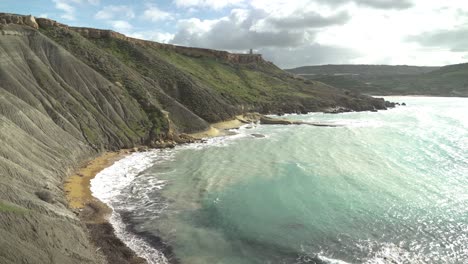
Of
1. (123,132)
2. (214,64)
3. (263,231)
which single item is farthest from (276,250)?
(214,64)

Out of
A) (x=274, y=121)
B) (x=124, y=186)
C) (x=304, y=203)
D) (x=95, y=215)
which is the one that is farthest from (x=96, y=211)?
(x=274, y=121)

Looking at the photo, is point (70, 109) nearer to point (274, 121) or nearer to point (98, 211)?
point (98, 211)

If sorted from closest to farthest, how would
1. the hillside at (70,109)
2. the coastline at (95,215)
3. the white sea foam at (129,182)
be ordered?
the hillside at (70,109)
the coastline at (95,215)
the white sea foam at (129,182)

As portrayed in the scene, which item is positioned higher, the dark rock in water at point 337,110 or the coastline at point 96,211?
the coastline at point 96,211

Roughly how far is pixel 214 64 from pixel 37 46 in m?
70.8

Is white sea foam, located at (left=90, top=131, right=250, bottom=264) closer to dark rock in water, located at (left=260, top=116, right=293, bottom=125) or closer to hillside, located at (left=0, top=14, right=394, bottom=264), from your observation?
hillside, located at (left=0, top=14, right=394, bottom=264)

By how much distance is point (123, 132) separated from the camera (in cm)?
5262

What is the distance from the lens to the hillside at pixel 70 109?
69.1 feet

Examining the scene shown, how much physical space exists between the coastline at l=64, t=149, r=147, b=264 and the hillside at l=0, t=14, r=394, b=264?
730mm

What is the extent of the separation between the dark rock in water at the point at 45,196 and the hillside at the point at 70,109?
6cm

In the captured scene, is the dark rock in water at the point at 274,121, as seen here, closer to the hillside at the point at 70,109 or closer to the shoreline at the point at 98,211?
the hillside at the point at 70,109

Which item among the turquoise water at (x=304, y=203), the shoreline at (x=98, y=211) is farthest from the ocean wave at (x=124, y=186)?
the turquoise water at (x=304, y=203)

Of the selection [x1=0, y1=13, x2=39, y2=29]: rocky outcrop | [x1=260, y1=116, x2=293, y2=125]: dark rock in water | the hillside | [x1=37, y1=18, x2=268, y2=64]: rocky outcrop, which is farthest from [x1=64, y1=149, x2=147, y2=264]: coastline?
[x1=37, y1=18, x2=268, y2=64]: rocky outcrop

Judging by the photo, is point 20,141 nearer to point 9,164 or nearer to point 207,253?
point 9,164
